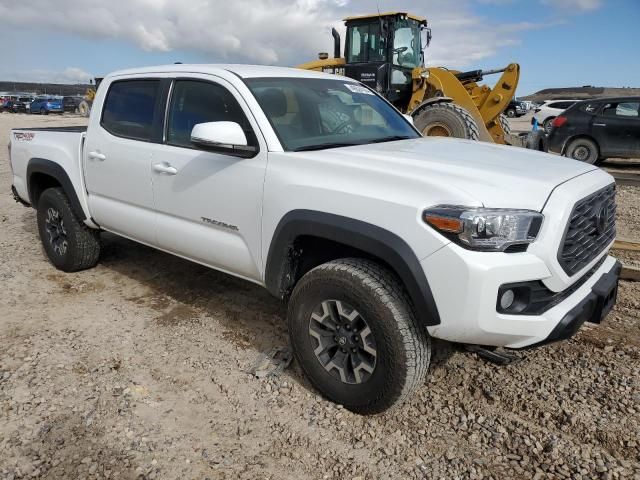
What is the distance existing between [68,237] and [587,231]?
14.0 ft

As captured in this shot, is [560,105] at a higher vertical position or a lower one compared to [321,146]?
higher

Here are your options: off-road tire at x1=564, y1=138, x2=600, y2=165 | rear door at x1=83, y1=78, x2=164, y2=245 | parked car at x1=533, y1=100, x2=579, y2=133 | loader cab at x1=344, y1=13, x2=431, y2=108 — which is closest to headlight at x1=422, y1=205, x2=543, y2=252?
rear door at x1=83, y1=78, x2=164, y2=245

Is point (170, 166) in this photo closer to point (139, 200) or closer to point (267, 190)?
point (139, 200)

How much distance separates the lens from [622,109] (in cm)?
1101

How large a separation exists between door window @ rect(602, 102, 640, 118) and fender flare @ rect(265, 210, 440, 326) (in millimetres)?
10618

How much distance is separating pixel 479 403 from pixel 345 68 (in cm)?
898

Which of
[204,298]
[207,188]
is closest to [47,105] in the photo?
[204,298]

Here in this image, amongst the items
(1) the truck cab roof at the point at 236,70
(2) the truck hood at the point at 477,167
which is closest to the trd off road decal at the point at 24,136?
(1) the truck cab roof at the point at 236,70

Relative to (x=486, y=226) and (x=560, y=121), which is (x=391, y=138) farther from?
(x=560, y=121)

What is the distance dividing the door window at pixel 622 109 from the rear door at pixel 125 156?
10.4 metres

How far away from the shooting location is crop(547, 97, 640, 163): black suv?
10.8m

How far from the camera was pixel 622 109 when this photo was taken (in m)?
11.0

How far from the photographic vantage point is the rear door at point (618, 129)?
422 inches

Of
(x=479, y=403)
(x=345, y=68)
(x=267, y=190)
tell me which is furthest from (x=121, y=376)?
(x=345, y=68)
